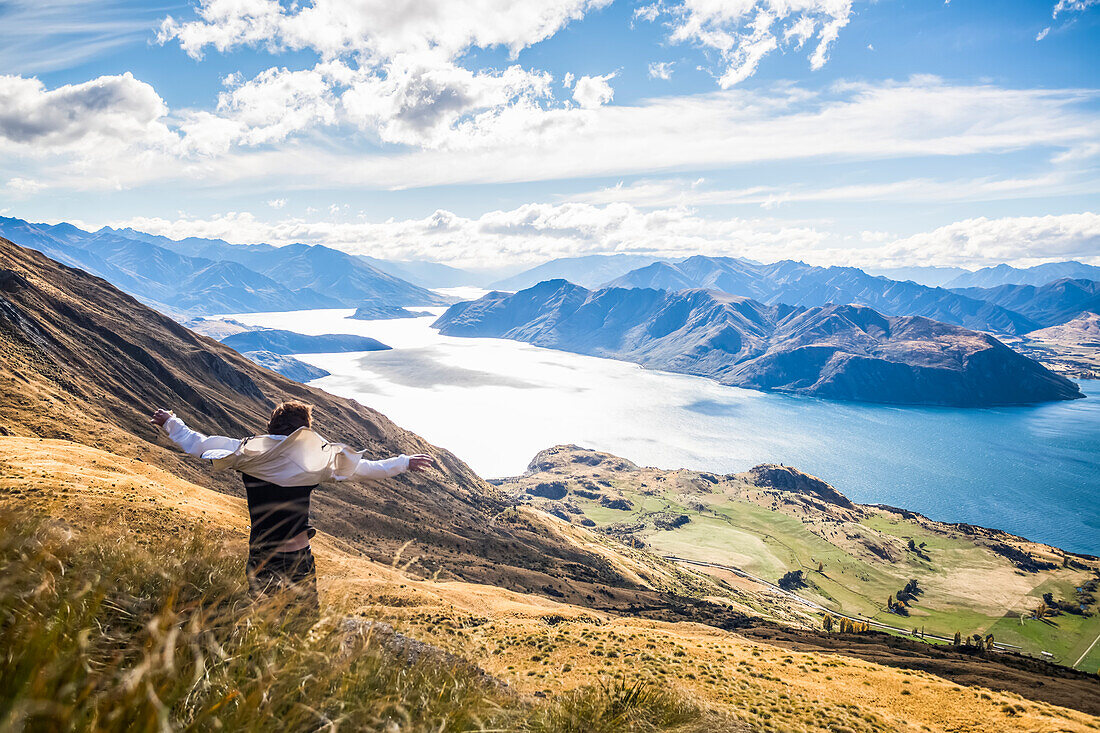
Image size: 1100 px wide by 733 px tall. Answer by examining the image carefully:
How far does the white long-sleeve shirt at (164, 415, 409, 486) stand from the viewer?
6102mm

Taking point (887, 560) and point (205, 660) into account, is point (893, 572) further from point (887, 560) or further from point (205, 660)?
point (205, 660)

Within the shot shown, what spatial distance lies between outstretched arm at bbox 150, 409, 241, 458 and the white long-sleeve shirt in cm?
2

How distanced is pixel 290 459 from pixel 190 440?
6.22 ft

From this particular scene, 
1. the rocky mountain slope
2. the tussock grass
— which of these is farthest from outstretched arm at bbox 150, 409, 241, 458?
the rocky mountain slope

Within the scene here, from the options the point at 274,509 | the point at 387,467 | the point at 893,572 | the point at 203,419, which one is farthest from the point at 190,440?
the point at 893,572

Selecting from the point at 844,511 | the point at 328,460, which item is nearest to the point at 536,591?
the point at 328,460

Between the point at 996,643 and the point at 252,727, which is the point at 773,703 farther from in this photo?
the point at 996,643

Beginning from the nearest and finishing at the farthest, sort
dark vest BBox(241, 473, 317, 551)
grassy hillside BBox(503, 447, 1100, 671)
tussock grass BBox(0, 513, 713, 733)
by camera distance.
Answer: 1. tussock grass BBox(0, 513, 713, 733)
2. dark vest BBox(241, 473, 317, 551)
3. grassy hillside BBox(503, 447, 1100, 671)

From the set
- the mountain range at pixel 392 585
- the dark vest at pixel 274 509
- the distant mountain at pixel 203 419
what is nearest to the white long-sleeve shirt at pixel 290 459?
the dark vest at pixel 274 509

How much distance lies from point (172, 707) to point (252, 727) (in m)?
0.49

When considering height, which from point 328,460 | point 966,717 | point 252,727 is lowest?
point 966,717

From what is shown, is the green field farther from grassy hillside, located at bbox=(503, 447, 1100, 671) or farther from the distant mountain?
the distant mountain

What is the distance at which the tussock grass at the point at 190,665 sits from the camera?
2.45 meters

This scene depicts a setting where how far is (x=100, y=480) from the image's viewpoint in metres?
33.2
